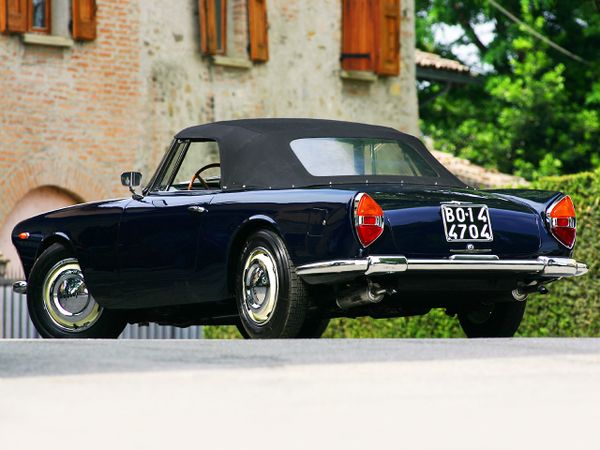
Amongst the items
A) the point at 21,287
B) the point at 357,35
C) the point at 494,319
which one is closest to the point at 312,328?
the point at 494,319

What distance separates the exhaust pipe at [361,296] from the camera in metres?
9.48

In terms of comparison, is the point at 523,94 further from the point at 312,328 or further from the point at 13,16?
the point at 312,328

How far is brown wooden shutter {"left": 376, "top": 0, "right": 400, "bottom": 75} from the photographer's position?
2641 cm

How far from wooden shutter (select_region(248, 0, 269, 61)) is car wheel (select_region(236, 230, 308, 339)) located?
14824 mm

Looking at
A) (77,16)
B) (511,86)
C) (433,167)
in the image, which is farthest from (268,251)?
(511,86)

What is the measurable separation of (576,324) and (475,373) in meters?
8.79

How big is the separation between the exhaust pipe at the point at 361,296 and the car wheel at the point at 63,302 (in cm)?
235

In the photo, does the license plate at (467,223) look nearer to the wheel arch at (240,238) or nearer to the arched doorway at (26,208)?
the wheel arch at (240,238)

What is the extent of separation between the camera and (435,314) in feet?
57.9

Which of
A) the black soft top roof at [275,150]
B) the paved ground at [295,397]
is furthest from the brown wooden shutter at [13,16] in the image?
the paved ground at [295,397]

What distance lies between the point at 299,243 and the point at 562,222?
175 centimetres

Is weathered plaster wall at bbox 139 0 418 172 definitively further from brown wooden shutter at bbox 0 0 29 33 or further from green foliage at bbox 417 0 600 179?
green foliage at bbox 417 0 600 179

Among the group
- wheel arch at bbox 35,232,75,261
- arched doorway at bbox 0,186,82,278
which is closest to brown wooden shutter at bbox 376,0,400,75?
arched doorway at bbox 0,186,82,278

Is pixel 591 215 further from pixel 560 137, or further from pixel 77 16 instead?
pixel 560 137
